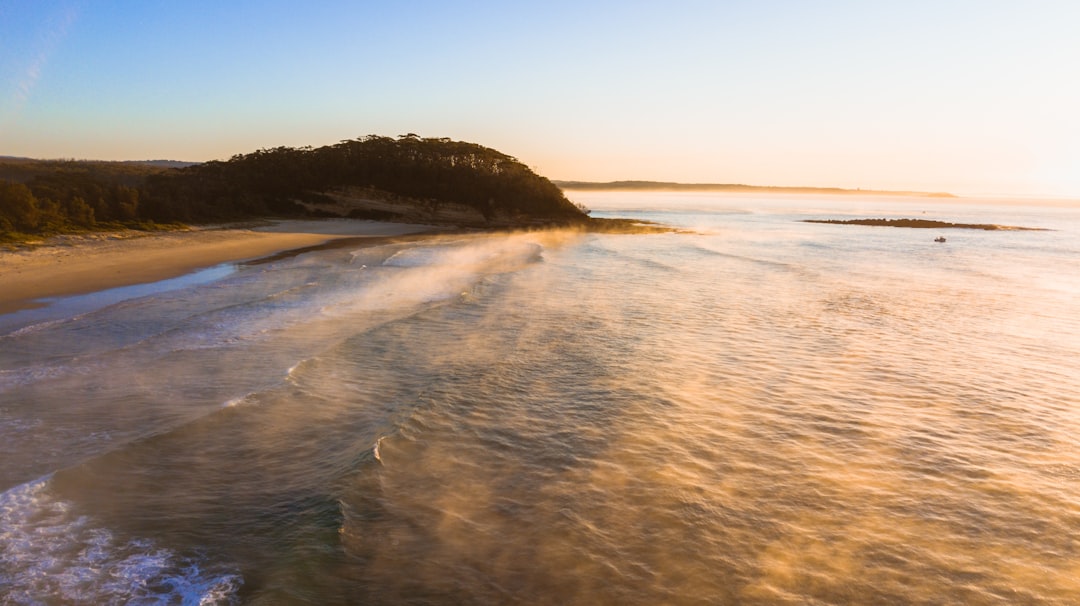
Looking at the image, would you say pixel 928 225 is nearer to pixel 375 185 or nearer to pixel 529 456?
pixel 375 185

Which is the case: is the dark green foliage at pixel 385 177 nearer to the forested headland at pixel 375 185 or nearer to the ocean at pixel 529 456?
the forested headland at pixel 375 185

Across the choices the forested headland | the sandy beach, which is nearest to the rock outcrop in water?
the forested headland

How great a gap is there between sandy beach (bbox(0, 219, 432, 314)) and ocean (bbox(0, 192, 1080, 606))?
2.86m

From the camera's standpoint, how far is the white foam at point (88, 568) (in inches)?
204

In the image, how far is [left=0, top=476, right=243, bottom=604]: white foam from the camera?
204 inches

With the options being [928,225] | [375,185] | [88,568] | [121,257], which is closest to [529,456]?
[88,568]

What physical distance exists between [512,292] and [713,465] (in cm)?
1425

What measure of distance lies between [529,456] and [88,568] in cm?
465

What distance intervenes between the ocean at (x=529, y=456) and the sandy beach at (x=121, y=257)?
2862 mm

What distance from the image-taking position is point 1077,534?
6.51 meters

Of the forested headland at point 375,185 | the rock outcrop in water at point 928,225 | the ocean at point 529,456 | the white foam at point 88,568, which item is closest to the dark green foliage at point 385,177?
the forested headland at point 375,185

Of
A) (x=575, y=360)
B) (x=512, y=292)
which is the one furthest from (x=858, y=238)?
(x=575, y=360)

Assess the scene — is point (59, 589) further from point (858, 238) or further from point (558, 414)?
point (858, 238)

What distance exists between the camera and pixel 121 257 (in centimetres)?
2625
